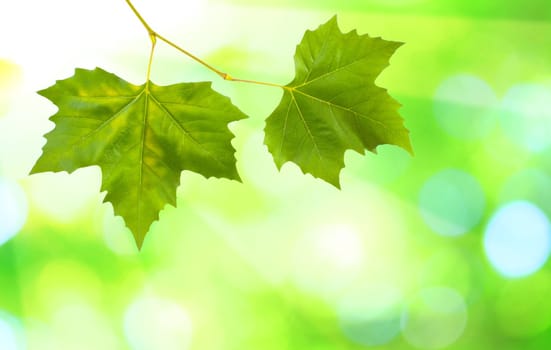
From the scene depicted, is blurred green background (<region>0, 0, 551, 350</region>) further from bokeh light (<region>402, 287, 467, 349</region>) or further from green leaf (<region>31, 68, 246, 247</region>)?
green leaf (<region>31, 68, 246, 247</region>)

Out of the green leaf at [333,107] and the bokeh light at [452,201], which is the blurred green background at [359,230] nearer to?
the bokeh light at [452,201]

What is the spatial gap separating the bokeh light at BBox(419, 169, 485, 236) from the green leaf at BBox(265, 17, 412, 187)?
3.98 ft

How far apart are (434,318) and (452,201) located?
0.38 metres

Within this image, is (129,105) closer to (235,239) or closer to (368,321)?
(235,239)

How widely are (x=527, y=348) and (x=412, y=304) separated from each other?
1.31ft

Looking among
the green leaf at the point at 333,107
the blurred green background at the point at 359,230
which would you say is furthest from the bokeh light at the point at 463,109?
the green leaf at the point at 333,107

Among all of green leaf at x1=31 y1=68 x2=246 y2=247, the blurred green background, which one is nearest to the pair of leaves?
green leaf at x1=31 y1=68 x2=246 y2=247

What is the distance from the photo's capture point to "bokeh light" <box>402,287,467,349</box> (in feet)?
6.14

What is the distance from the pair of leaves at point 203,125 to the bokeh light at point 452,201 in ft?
3.98

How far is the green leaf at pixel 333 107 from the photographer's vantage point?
2.18 feet

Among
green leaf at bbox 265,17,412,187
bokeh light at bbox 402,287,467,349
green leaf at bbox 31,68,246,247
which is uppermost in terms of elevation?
bokeh light at bbox 402,287,467,349

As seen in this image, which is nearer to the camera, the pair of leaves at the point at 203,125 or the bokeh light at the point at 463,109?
the pair of leaves at the point at 203,125

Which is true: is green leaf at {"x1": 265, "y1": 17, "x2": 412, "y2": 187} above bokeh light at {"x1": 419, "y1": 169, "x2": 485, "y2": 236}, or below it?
below

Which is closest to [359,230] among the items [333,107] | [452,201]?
[452,201]
